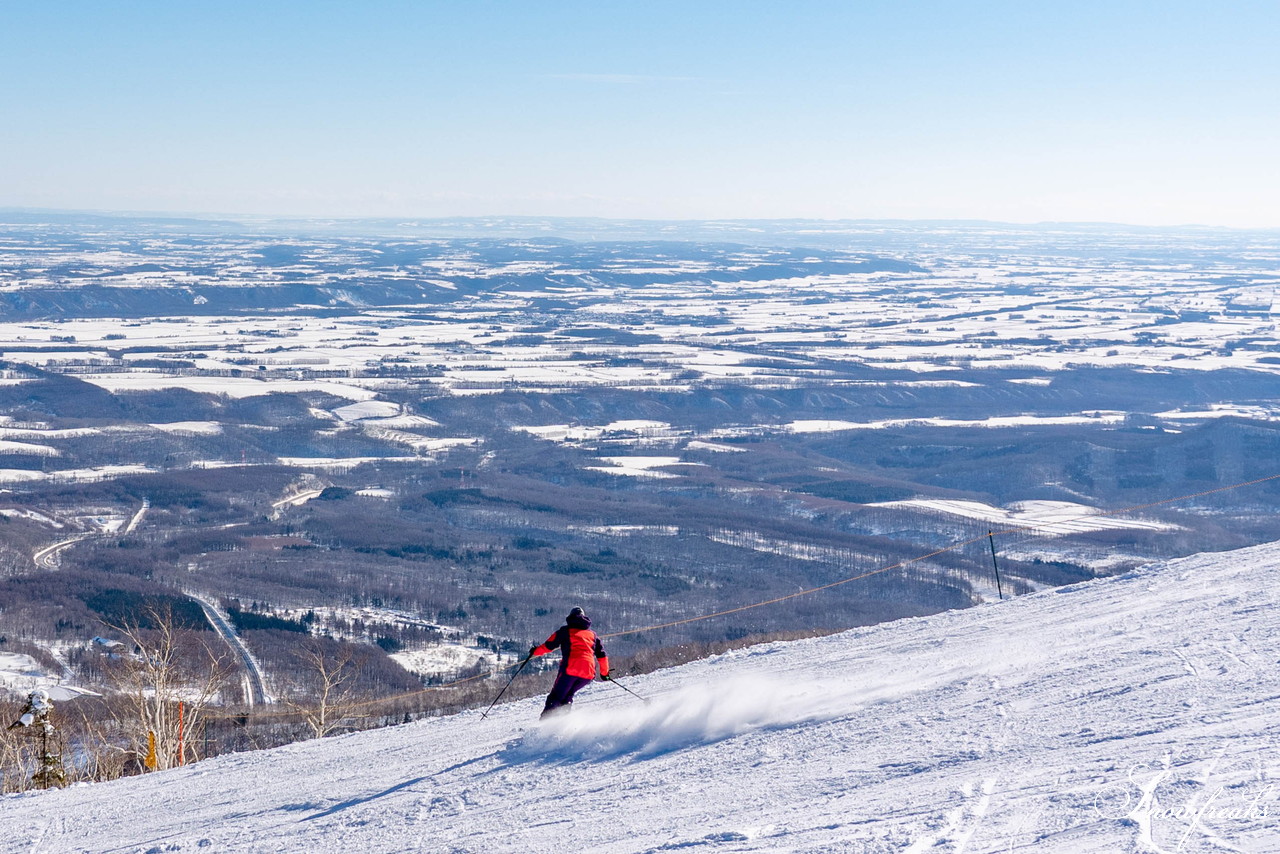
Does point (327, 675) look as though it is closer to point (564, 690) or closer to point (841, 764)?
point (564, 690)

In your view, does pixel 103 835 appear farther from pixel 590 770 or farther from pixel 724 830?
pixel 724 830

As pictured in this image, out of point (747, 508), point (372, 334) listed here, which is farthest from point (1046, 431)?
point (372, 334)

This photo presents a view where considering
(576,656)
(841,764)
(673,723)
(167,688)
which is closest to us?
(841,764)

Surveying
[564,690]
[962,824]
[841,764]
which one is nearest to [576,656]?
[564,690]

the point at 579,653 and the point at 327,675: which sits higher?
the point at 579,653

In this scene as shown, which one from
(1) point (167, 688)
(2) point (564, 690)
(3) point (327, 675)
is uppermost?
(2) point (564, 690)

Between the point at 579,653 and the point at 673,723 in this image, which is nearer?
the point at 673,723

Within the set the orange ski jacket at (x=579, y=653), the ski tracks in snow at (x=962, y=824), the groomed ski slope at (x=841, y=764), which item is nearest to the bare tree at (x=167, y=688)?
the groomed ski slope at (x=841, y=764)

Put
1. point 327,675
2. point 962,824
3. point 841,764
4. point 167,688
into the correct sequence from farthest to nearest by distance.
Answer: point 327,675 < point 167,688 < point 841,764 < point 962,824
